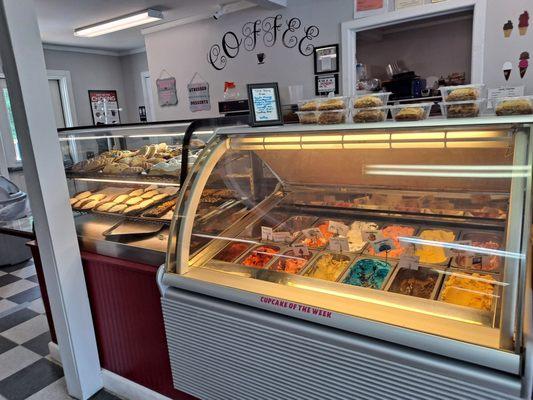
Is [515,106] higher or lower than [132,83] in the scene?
lower

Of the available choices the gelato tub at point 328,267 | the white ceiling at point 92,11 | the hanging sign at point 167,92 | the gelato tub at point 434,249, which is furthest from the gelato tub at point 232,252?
the hanging sign at point 167,92

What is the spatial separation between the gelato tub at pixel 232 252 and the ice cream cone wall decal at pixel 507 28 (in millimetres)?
2932

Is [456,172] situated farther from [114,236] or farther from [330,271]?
[114,236]

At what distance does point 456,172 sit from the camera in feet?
4.83

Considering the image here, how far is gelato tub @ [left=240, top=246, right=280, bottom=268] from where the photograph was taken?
1.69 m

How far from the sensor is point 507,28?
125 inches

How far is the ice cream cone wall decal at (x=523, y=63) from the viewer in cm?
312

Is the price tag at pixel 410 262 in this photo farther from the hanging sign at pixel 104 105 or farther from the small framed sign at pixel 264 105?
the hanging sign at pixel 104 105

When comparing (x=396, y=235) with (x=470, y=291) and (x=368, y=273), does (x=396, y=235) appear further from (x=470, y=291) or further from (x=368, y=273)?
(x=470, y=291)

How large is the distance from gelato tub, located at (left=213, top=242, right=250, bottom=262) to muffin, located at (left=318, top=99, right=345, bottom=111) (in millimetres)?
719

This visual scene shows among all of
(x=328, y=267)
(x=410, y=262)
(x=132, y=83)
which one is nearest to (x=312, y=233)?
(x=328, y=267)

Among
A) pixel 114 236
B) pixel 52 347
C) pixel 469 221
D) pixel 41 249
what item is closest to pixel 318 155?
pixel 469 221

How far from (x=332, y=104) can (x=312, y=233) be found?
0.59 meters

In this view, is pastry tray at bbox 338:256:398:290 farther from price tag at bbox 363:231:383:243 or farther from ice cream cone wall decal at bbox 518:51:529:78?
ice cream cone wall decal at bbox 518:51:529:78
